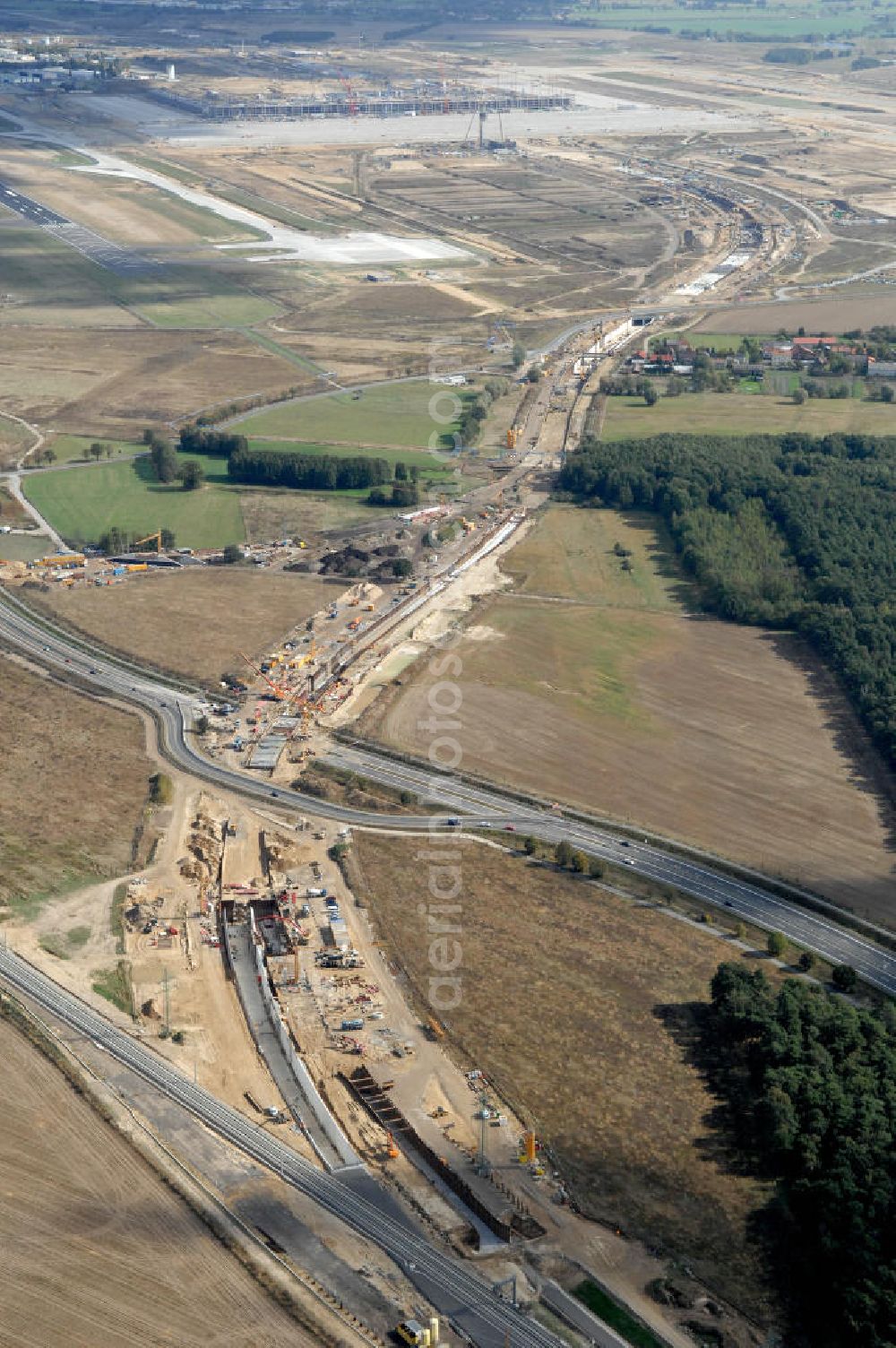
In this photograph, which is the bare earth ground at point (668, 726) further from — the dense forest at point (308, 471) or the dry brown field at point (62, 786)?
the dense forest at point (308, 471)

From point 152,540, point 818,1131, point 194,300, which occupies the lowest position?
point 152,540

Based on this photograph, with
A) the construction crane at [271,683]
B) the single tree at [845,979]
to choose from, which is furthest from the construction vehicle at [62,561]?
the single tree at [845,979]

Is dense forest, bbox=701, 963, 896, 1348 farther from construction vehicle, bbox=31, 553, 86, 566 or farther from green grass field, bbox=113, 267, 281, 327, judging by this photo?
green grass field, bbox=113, 267, 281, 327

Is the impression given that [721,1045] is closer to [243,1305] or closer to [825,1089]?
[825,1089]

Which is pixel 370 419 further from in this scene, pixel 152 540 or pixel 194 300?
pixel 194 300

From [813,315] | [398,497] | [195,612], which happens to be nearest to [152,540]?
[195,612]

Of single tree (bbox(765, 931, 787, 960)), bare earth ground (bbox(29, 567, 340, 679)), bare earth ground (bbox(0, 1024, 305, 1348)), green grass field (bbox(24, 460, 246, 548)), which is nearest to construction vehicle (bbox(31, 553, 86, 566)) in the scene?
green grass field (bbox(24, 460, 246, 548))
